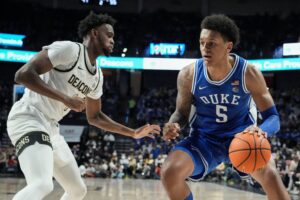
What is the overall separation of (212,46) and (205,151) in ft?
2.88

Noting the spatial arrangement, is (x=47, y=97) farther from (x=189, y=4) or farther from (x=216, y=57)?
(x=189, y=4)

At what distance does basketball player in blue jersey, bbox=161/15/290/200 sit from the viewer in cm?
373

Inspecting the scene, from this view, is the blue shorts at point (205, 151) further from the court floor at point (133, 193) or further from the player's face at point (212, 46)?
the court floor at point (133, 193)

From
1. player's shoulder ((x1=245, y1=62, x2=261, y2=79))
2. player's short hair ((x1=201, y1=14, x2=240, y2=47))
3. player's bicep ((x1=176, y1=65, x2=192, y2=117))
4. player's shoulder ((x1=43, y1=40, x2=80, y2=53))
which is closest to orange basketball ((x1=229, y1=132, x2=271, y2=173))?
player's shoulder ((x1=245, y1=62, x2=261, y2=79))

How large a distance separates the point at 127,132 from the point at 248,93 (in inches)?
44.8

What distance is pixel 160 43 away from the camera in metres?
25.1

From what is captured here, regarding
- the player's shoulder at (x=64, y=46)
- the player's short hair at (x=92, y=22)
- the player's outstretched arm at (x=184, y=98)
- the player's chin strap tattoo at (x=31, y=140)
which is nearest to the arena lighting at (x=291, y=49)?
the player's outstretched arm at (x=184, y=98)

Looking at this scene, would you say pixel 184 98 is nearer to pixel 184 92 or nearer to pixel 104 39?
pixel 184 92

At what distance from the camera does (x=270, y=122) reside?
367 cm

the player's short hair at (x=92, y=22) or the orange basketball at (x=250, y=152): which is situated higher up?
the player's short hair at (x=92, y=22)

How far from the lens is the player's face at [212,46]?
3.76 metres

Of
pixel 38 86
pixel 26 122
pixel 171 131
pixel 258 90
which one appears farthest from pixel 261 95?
pixel 26 122

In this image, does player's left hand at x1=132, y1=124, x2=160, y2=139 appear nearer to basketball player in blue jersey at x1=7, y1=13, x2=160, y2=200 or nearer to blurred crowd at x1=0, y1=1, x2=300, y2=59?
basketball player in blue jersey at x1=7, y1=13, x2=160, y2=200

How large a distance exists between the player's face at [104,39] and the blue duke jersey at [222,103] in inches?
30.5
